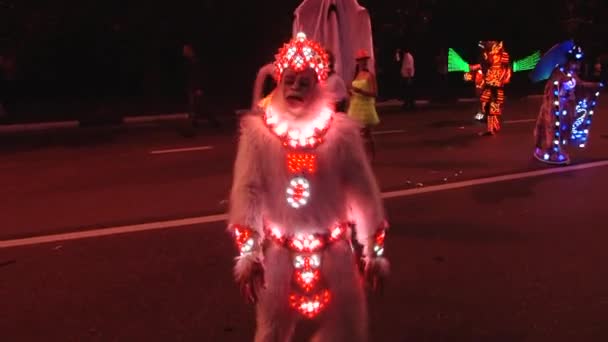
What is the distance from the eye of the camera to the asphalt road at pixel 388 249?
4777 millimetres

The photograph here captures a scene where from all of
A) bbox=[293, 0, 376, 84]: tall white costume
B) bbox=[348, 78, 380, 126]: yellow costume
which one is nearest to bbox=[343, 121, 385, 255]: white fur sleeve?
bbox=[293, 0, 376, 84]: tall white costume

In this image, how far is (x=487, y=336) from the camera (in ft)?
14.9

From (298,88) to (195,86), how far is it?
40.7 feet

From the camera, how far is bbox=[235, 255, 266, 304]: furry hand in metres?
3.15

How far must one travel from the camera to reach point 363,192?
10.9 feet

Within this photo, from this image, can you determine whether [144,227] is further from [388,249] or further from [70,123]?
[70,123]

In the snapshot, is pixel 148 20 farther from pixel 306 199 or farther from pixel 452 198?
pixel 306 199

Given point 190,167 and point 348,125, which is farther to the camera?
point 190,167

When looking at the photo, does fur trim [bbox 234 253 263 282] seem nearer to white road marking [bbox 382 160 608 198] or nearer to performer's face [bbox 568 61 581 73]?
white road marking [bbox 382 160 608 198]

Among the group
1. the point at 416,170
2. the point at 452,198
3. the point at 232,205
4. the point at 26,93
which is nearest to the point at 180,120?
the point at 26,93

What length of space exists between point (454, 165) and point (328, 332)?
7909mm

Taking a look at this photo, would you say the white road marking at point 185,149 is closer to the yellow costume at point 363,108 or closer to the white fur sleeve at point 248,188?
the yellow costume at point 363,108

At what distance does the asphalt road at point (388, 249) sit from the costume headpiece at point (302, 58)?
6.51 ft

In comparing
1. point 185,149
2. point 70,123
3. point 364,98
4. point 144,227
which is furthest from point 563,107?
point 70,123
